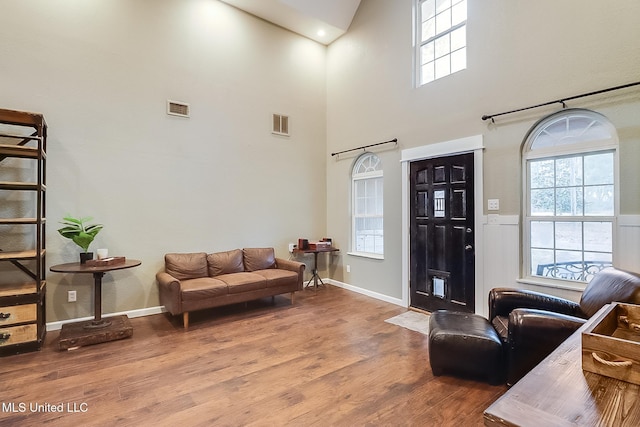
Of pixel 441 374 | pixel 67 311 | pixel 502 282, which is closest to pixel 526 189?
pixel 502 282

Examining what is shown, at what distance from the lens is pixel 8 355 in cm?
Answer: 293

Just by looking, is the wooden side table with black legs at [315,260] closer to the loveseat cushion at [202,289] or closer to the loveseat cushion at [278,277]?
the loveseat cushion at [278,277]

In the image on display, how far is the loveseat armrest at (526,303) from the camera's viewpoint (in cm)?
268

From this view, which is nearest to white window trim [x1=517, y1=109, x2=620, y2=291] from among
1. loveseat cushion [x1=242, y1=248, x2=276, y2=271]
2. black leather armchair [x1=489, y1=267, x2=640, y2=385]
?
black leather armchair [x1=489, y1=267, x2=640, y2=385]

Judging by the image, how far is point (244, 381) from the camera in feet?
8.25

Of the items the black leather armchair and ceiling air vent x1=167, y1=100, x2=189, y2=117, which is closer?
the black leather armchair

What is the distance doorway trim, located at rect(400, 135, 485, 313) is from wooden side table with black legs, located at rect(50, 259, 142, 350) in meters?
3.44

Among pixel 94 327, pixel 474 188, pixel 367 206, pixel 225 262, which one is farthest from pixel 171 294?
pixel 474 188

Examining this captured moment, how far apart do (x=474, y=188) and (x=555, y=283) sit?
1268 mm

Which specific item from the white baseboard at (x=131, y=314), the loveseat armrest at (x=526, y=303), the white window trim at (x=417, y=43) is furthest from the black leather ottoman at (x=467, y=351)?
the white baseboard at (x=131, y=314)

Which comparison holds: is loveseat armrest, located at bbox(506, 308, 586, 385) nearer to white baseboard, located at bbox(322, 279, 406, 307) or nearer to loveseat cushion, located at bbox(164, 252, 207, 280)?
white baseboard, located at bbox(322, 279, 406, 307)

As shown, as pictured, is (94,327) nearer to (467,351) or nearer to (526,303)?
(467,351)

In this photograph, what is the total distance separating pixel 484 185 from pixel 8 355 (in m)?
5.12

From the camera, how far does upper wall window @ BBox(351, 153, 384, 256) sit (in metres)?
5.09
